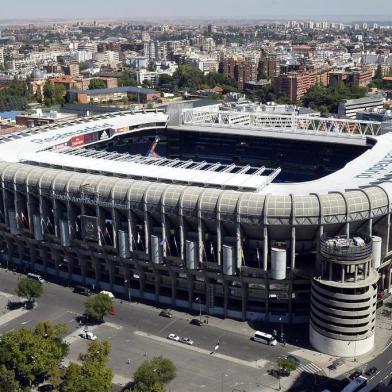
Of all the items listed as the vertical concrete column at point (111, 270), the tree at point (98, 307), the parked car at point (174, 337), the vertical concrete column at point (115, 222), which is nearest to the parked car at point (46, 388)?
the tree at point (98, 307)

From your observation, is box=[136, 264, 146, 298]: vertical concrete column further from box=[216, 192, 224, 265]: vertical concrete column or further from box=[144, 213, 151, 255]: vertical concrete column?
box=[216, 192, 224, 265]: vertical concrete column

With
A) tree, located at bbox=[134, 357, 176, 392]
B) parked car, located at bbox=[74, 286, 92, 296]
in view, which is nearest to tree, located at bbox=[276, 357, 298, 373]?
tree, located at bbox=[134, 357, 176, 392]

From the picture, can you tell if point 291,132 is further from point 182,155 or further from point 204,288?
point 204,288

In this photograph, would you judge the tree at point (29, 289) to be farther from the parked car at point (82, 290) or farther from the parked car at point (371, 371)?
the parked car at point (371, 371)

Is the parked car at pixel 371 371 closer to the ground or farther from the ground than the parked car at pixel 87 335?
closer to the ground

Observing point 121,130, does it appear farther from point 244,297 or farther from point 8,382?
point 8,382

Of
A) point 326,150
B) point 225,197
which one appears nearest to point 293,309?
point 225,197

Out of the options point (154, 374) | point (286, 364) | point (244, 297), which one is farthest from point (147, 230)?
point (286, 364)
